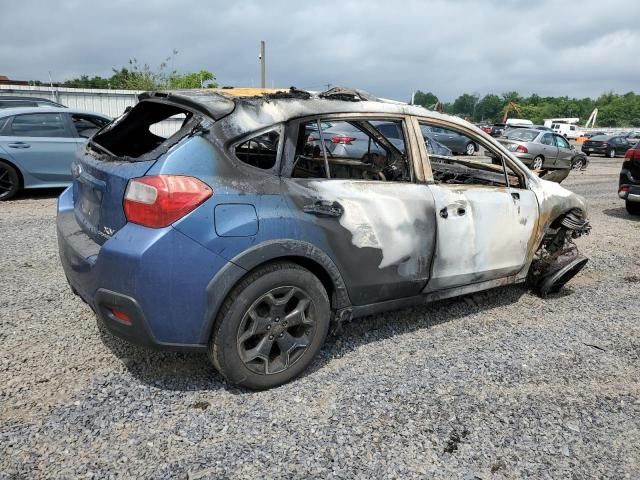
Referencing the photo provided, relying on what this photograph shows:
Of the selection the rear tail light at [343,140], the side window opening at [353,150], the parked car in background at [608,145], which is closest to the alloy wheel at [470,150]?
the parked car in background at [608,145]

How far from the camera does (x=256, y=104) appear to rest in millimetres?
2891

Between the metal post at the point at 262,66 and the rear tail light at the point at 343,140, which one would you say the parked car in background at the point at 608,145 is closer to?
the metal post at the point at 262,66

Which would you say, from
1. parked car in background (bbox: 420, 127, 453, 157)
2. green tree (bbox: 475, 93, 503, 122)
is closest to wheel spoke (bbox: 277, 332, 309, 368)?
parked car in background (bbox: 420, 127, 453, 157)

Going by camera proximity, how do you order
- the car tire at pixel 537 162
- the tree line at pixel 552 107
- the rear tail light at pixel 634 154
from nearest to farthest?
the rear tail light at pixel 634 154 < the car tire at pixel 537 162 < the tree line at pixel 552 107

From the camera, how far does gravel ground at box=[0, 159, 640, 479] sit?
2.38 metres

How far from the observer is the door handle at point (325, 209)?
287cm

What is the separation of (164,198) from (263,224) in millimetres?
517

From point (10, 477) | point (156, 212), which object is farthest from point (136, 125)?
point (10, 477)

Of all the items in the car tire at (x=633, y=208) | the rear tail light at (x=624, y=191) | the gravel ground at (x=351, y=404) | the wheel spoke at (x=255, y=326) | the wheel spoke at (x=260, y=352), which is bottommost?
the gravel ground at (x=351, y=404)

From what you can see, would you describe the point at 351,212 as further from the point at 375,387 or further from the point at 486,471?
the point at 486,471

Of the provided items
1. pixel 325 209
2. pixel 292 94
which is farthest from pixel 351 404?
pixel 292 94

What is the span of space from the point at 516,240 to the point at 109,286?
300 cm

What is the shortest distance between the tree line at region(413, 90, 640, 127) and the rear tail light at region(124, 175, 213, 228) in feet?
367

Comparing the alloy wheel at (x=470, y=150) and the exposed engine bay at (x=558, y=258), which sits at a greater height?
the alloy wheel at (x=470, y=150)
